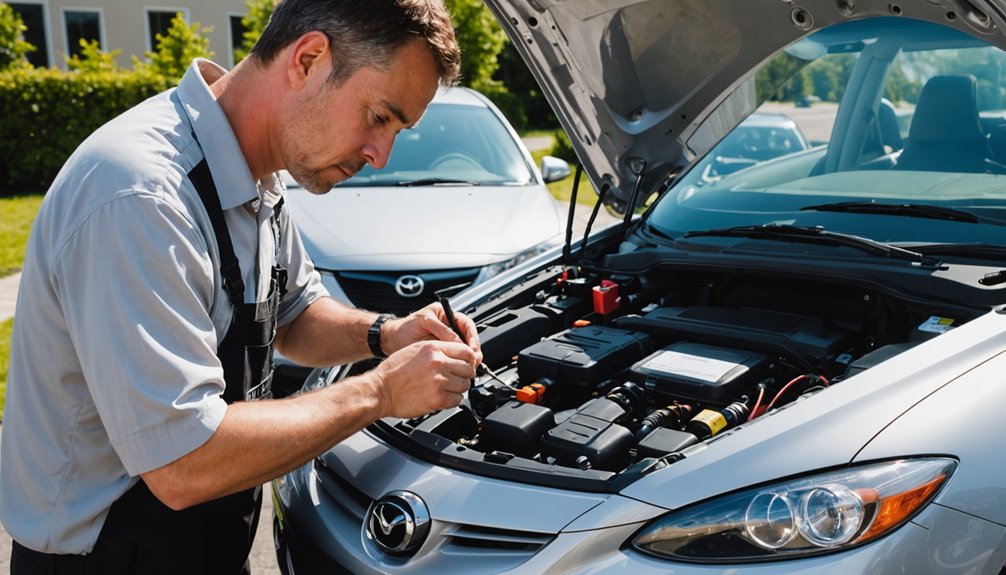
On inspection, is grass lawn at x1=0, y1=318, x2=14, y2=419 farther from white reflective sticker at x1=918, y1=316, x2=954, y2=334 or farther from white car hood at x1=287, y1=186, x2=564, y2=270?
white reflective sticker at x1=918, y1=316, x2=954, y2=334

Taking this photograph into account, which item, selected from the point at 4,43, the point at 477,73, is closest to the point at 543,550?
the point at 4,43

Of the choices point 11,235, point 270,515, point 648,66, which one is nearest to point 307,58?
point 648,66

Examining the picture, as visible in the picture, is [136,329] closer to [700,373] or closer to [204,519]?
[204,519]

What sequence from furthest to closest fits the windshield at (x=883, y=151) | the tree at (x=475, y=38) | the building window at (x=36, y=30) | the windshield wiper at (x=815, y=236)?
1. the building window at (x=36, y=30)
2. the tree at (x=475, y=38)
3. the windshield at (x=883, y=151)
4. the windshield wiper at (x=815, y=236)

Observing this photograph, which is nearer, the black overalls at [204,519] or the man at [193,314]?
the man at [193,314]

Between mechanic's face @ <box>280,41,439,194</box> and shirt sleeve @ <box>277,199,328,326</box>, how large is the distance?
18.3 inches

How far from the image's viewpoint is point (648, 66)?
3.08 metres

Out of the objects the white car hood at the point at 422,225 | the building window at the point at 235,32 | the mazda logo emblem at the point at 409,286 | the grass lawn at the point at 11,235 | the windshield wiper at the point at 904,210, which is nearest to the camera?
the windshield wiper at the point at 904,210

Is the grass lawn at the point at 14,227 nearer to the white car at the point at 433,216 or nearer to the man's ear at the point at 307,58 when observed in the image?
the white car at the point at 433,216

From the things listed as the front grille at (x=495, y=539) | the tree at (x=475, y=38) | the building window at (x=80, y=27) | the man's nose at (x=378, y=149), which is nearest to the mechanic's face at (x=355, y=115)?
the man's nose at (x=378, y=149)

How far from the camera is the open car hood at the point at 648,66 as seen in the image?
278cm

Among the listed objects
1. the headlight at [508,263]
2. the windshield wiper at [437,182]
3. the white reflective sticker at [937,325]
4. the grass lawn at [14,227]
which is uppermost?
the white reflective sticker at [937,325]

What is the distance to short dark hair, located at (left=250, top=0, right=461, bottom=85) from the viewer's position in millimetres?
1810

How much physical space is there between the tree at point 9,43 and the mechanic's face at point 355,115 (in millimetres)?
14538
